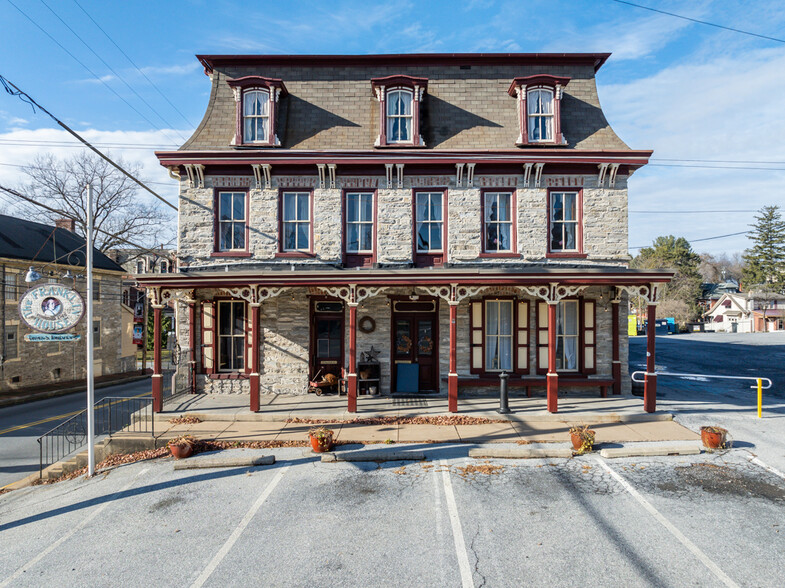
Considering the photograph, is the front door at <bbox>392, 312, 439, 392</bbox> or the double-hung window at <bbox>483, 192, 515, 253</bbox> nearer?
the double-hung window at <bbox>483, 192, 515, 253</bbox>

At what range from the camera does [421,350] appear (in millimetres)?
13789

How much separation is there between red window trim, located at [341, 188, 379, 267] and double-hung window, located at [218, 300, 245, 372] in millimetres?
3801

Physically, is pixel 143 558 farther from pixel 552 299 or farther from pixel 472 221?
pixel 472 221

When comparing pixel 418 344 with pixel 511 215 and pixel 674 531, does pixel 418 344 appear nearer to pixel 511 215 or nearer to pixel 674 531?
pixel 511 215

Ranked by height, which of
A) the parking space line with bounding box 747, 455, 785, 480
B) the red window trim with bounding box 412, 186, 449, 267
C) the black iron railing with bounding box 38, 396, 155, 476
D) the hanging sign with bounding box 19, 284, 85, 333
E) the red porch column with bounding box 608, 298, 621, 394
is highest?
the red window trim with bounding box 412, 186, 449, 267

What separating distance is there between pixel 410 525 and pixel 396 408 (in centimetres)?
565

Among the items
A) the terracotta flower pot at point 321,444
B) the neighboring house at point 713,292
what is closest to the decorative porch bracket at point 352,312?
the terracotta flower pot at point 321,444

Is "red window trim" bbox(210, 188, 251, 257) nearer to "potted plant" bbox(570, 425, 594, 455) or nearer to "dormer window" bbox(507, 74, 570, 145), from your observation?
"dormer window" bbox(507, 74, 570, 145)

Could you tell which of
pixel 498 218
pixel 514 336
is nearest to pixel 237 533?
pixel 514 336

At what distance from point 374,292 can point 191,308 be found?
633cm

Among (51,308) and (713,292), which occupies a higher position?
(713,292)

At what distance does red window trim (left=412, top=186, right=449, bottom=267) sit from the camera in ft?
44.4

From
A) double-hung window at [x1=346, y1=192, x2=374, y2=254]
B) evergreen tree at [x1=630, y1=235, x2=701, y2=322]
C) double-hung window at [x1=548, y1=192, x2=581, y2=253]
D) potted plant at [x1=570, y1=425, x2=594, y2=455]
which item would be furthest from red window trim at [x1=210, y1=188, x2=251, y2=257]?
evergreen tree at [x1=630, y1=235, x2=701, y2=322]

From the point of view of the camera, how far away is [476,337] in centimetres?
1355
